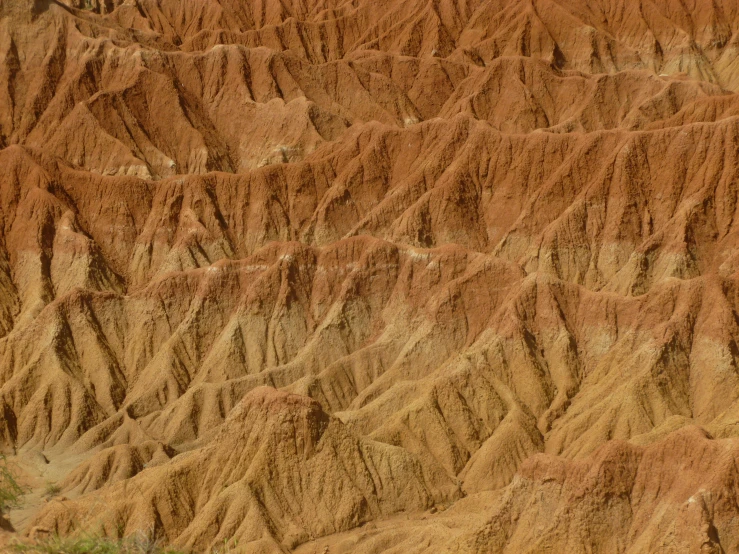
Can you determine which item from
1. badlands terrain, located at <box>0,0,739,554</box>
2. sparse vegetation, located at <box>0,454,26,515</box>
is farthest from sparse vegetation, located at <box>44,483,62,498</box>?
sparse vegetation, located at <box>0,454,26,515</box>

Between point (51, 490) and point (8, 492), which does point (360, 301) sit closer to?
point (51, 490)

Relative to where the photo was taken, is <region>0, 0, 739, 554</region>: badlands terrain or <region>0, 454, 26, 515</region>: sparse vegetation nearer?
<region>0, 454, 26, 515</region>: sparse vegetation

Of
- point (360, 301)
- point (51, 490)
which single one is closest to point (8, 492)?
point (51, 490)

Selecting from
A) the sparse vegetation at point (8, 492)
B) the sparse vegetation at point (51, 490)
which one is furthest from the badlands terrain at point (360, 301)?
the sparse vegetation at point (8, 492)

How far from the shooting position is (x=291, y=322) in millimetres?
70438

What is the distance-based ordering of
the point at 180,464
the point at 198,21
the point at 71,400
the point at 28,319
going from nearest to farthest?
the point at 180,464 → the point at 71,400 → the point at 28,319 → the point at 198,21

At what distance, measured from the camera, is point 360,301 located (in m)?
70.0

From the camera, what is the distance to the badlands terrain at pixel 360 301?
161 feet

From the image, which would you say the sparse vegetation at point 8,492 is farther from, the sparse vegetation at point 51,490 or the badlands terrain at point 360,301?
the sparse vegetation at point 51,490

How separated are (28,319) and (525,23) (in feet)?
212

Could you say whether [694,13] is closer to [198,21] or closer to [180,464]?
[198,21]

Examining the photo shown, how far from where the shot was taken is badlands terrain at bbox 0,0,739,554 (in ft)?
161

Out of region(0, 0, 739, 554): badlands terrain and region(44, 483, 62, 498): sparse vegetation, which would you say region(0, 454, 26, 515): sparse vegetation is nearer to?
region(0, 0, 739, 554): badlands terrain

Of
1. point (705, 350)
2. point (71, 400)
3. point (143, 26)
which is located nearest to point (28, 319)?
point (71, 400)
